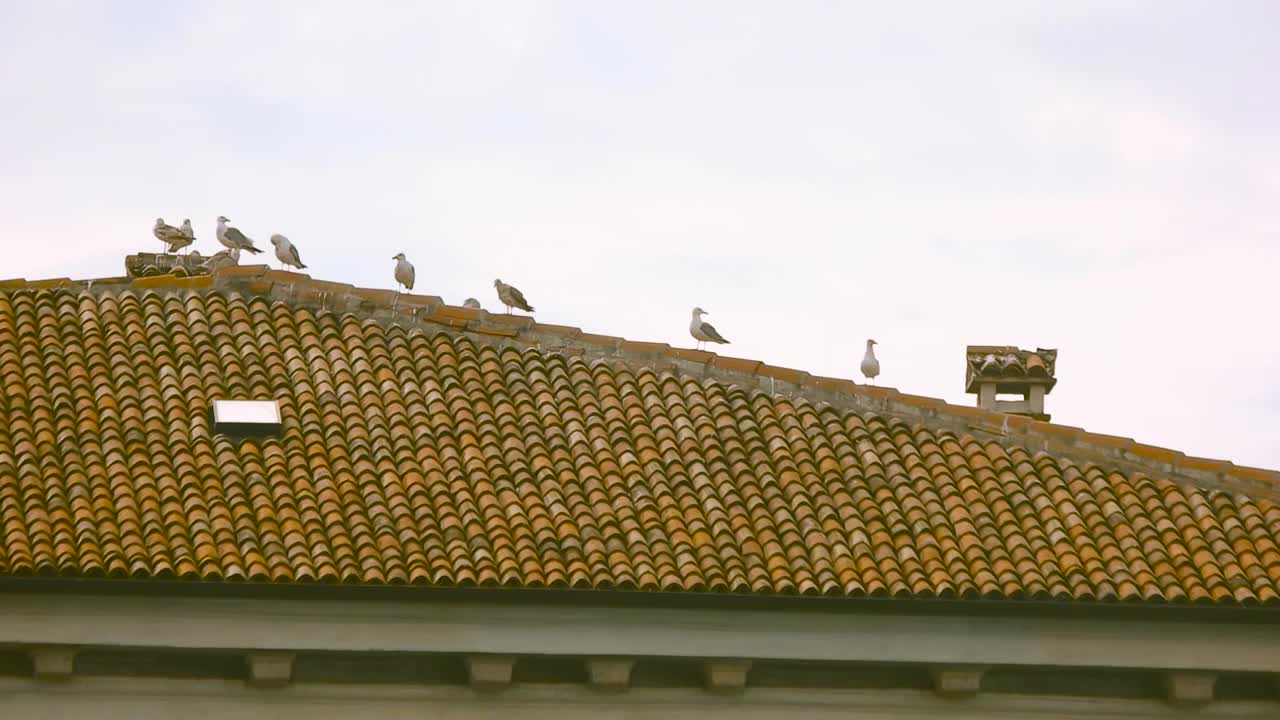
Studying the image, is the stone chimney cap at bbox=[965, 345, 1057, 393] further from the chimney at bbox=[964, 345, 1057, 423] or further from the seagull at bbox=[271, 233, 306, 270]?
the seagull at bbox=[271, 233, 306, 270]

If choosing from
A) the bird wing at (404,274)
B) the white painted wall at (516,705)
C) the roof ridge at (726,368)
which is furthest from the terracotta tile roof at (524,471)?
the bird wing at (404,274)

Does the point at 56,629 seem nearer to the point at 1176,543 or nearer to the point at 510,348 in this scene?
the point at 510,348

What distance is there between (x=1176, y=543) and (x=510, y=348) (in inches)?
252

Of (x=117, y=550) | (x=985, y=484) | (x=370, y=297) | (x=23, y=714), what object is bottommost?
(x=23, y=714)

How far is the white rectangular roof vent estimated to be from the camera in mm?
18000

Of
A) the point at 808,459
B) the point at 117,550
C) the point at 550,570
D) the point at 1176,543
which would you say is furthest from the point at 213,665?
the point at 1176,543

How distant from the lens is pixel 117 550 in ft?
51.5

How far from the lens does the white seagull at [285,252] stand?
23500 mm

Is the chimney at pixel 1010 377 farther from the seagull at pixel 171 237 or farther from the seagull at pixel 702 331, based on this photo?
the seagull at pixel 171 237

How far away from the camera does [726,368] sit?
2080 centimetres

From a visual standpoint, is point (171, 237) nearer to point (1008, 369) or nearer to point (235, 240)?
point (235, 240)

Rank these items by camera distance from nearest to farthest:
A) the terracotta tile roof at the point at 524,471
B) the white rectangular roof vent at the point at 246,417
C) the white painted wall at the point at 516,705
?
the white painted wall at the point at 516,705 < the terracotta tile roof at the point at 524,471 < the white rectangular roof vent at the point at 246,417

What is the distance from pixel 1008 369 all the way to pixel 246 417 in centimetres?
834

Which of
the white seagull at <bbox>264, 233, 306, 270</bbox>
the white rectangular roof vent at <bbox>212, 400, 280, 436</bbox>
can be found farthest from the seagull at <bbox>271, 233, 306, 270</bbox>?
the white rectangular roof vent at <bbox>212, 400, 280, 436</bbox>
